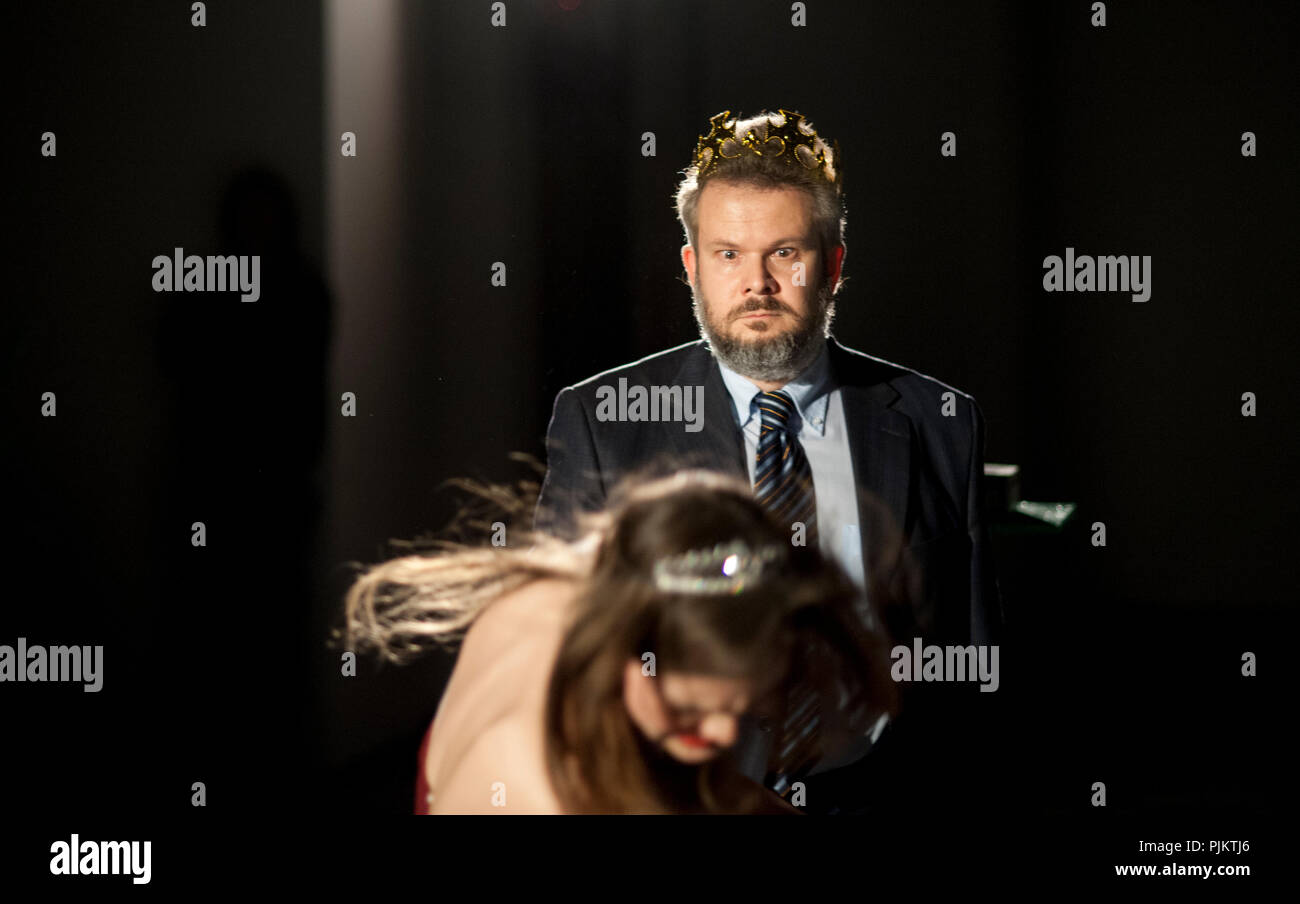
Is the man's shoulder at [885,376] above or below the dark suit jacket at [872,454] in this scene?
above

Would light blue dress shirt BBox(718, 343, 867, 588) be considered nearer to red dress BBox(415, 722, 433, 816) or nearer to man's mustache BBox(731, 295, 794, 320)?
man's mustache BBox(731, 295, 794, 320)

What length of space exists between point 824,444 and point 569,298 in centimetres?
61

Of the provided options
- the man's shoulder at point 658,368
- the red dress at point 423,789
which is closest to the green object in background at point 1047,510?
the man's shoulder at point 658,368

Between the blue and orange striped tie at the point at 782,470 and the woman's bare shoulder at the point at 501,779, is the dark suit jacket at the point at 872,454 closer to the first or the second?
the blue and orange striped tie at the point at 782,470

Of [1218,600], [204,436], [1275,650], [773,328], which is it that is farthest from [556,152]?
[1275,650]

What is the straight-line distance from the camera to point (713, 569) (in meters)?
1.90

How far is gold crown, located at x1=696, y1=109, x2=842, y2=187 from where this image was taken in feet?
6.36

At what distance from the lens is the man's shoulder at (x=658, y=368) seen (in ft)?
6.50

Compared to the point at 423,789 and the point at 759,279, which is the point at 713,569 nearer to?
the point at 759,279

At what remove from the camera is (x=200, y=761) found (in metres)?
2.07

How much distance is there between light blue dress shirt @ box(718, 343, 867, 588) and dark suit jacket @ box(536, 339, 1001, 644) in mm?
17

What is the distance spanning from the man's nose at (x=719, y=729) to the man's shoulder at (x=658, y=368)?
69 centimetres

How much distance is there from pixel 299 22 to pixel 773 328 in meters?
1.18
